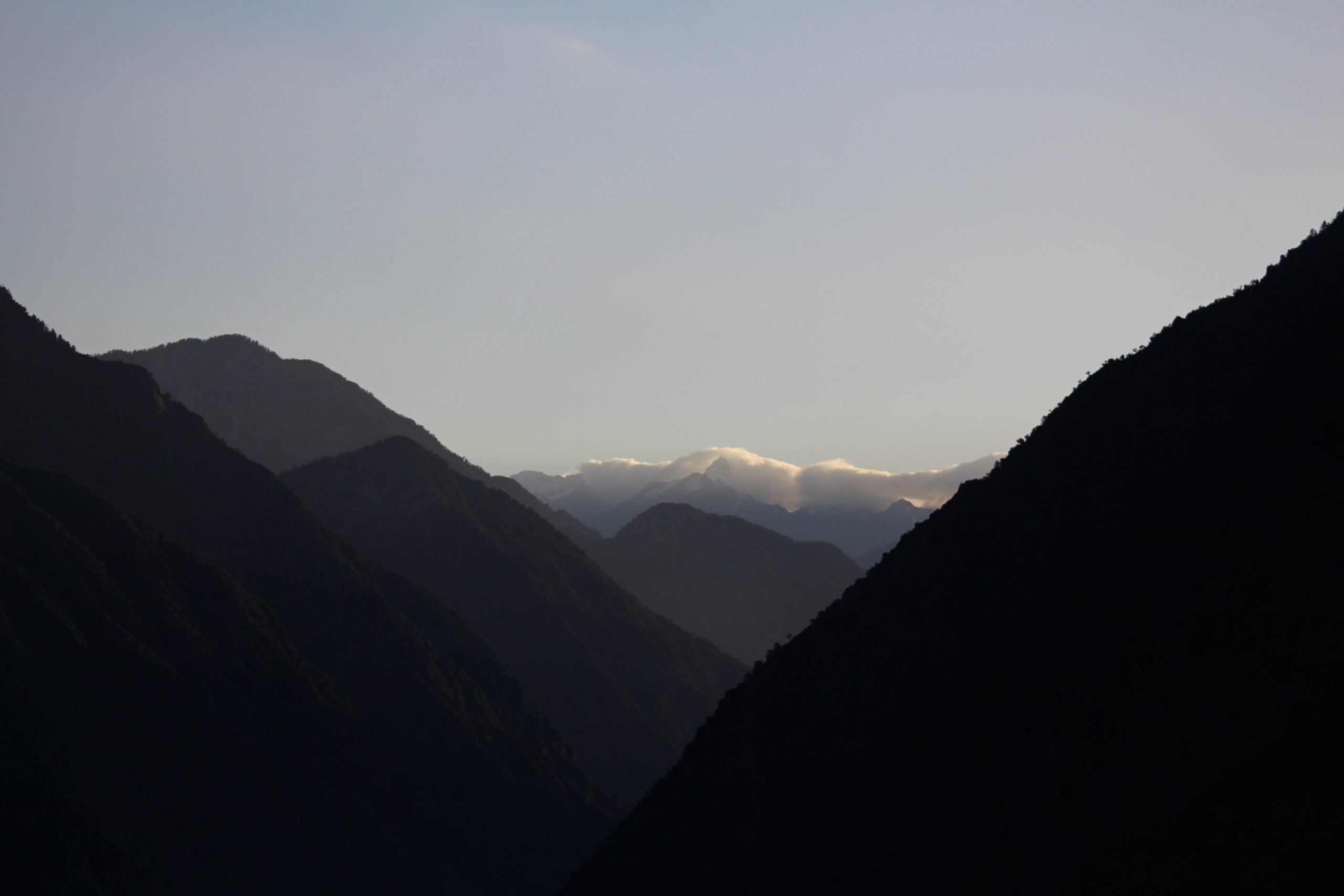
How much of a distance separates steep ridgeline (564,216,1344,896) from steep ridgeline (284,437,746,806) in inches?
3250

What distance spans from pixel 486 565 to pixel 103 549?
73.7 m

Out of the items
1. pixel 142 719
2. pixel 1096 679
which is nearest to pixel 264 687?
pixel 142 719

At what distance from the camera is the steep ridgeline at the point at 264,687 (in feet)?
257

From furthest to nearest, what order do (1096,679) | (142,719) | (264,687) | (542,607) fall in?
(542,607)
(264,687)
(142,719)
(1096,679)

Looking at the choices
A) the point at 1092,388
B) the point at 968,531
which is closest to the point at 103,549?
the point at 968,531

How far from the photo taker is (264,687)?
94.4 meters

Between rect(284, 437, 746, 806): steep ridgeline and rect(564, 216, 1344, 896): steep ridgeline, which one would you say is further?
rect(284, 437, 746, 806): steep ridgeline

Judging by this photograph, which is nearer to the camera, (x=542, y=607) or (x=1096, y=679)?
(x=1096, y=679)

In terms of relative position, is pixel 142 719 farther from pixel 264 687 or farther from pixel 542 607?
pixel 542 607

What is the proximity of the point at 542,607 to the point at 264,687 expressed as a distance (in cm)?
6573

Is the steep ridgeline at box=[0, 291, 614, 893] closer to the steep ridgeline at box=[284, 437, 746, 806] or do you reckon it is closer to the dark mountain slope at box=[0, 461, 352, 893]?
the dark mountain slope at box=[0, 461, 352, 893]

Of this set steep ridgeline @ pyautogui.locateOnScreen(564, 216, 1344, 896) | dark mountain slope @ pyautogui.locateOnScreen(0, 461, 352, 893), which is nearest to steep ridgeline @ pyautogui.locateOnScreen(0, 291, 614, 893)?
dark mountain slope @ pyautogui.locateOnScreen(0, 461, 352, 893)

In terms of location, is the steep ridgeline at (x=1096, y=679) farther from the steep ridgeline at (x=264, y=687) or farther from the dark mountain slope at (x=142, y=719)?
the steep ridgeline at (x=264, y=687)

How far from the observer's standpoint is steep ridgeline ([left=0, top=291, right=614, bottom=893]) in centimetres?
7825
